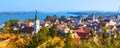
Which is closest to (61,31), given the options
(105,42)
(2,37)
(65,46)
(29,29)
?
(29,29)

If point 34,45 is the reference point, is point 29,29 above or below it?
below

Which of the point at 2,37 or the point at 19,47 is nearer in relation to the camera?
the point at 19,47

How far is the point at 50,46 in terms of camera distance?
74.3 feet

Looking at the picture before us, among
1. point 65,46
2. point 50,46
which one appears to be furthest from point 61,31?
point 50,46

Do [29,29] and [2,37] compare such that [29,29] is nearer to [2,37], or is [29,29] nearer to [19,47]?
[2,37]

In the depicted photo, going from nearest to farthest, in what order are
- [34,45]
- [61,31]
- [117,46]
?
[34,45] → [117,46] → [61,31]

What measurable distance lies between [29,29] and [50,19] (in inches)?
1864

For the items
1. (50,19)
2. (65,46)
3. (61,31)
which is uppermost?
(65,46)

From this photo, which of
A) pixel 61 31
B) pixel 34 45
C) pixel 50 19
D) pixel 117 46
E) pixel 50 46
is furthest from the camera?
pixel 50 19

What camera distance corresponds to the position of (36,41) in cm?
2517

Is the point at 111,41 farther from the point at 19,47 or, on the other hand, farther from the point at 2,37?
the point at 2,37

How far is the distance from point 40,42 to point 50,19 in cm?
8579

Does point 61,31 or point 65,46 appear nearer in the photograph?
point 65,46

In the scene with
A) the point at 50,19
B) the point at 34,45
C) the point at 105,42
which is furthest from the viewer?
the point at 50,19
